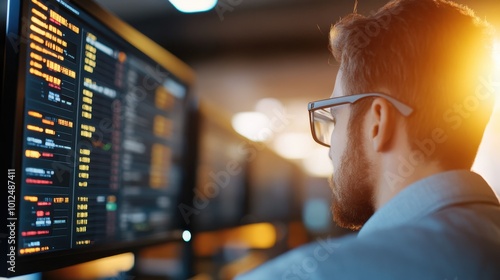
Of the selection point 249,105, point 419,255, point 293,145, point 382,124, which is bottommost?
point 419,255

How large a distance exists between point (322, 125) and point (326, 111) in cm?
9

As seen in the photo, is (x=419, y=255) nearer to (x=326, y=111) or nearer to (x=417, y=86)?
(x=417, y=86)

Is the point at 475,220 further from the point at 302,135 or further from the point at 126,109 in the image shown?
the point at 302,135

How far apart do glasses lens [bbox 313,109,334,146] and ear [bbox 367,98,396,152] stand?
198 millimetres

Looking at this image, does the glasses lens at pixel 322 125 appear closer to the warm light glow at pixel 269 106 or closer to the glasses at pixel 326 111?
the glasses at pixel 326 111

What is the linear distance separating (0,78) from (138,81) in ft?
1.32

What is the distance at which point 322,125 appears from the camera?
3.85 feet

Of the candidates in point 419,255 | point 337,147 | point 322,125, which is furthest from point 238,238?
point 419,255

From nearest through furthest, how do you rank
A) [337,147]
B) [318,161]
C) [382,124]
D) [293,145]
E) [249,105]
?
[382,124] → [337,147] → [249,105] → [293,145] → [318,161]

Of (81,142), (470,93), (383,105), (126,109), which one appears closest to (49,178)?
(81,142)

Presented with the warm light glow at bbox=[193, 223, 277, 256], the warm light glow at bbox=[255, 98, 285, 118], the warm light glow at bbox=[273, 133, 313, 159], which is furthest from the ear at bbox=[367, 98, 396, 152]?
the warm light glow at bbox=[273, 133, 313, 159]

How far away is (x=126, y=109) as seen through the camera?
1.07 meters

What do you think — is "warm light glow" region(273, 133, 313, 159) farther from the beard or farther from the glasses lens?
the beard

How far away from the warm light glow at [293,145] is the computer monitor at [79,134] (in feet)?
13.6
